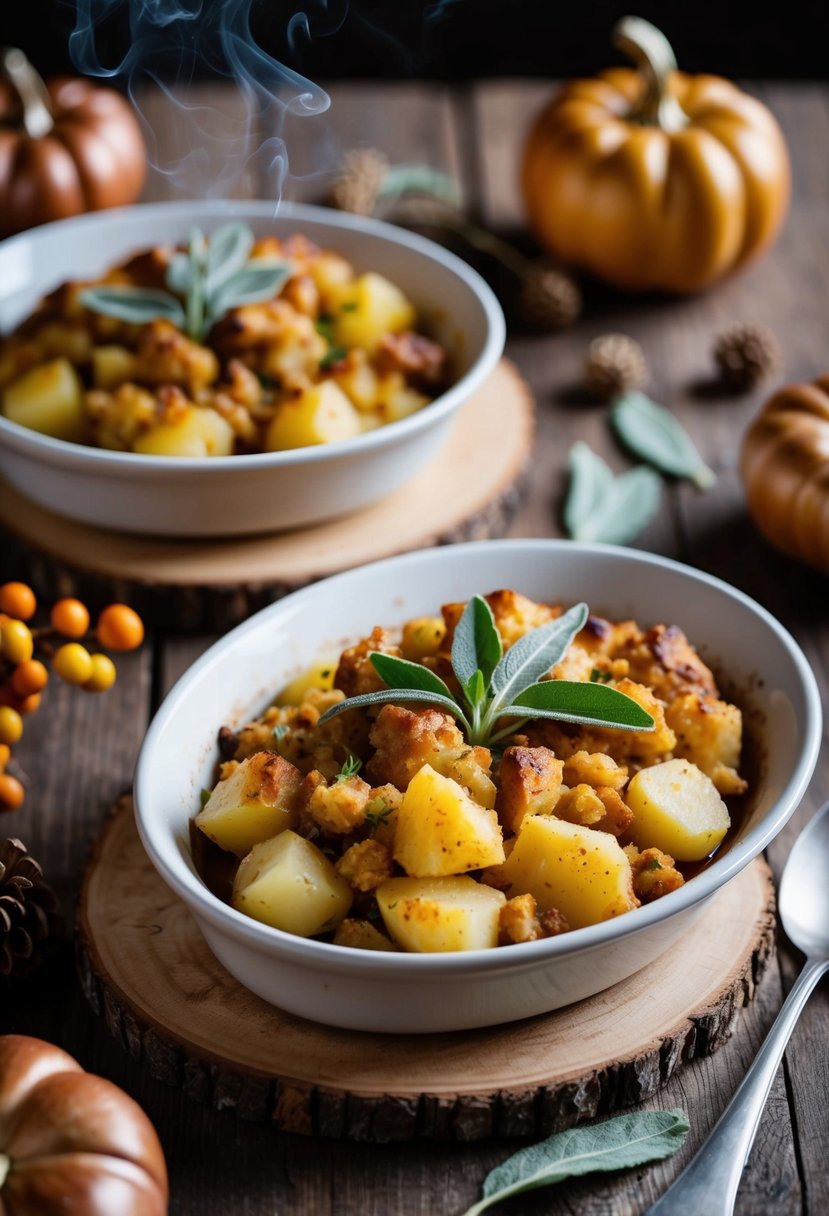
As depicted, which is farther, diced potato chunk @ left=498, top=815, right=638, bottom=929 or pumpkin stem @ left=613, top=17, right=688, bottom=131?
pumpkin stem @ left=613, top=17, right=688, bottom=131

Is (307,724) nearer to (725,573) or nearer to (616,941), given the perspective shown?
(616,941)

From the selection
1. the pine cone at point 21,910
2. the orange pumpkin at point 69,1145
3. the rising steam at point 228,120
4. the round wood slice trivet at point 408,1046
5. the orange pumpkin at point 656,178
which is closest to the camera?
the orange pumpkin at point 69,1145

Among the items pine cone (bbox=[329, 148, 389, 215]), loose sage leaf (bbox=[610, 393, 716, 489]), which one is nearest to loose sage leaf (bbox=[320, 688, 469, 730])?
loose sage leaf (bbox=[610, 393, 716, 489])

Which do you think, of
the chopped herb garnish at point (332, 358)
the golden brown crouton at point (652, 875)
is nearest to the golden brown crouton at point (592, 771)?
the golden brown crouton at point (652, 875)

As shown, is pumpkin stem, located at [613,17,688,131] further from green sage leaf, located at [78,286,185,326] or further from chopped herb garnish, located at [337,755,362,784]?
chopped herb garnish, located at [337,755,362,784]

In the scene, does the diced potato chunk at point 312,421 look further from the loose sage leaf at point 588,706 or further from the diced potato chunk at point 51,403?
the loose sage leaf at point 588,706

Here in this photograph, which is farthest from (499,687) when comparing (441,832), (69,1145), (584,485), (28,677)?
(584,485)
